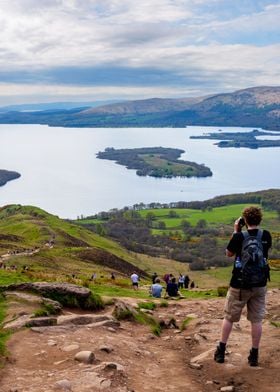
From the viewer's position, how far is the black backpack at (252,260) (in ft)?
30.5

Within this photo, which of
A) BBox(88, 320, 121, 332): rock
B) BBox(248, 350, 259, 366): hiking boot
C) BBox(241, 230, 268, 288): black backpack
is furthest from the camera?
BBox(88, 320, 121, 332): rock

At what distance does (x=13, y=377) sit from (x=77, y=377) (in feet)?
3.50

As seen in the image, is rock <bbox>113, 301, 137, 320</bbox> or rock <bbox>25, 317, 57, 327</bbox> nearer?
rock <bbox>25, 317, 57, 327</bbox>

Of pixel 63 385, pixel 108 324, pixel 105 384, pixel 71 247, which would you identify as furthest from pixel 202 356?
pixel 71 247

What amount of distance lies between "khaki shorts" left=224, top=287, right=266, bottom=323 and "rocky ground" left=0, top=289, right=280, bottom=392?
0.92m

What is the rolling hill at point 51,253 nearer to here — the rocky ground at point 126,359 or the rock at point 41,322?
the rock at point 41,322

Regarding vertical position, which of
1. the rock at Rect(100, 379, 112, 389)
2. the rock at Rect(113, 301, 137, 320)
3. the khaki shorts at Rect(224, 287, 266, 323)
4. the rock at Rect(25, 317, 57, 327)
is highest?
the khaki shorts at Rect(224, 287, 266, 323)

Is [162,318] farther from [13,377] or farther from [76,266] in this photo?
[76,266]

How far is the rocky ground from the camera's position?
339 inches

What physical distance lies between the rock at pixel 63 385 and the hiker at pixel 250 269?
124 inches

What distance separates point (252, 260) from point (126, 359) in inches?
125

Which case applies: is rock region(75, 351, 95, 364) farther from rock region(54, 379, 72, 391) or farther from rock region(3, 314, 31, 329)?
rock region(3, 314, 31, 329)

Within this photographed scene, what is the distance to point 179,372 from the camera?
973 centimetres

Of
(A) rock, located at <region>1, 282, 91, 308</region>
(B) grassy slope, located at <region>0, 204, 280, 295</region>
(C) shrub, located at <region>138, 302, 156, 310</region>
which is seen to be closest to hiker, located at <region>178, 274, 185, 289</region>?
(B) grassy slope, located at <region>0, 204, 280, 295</region>
